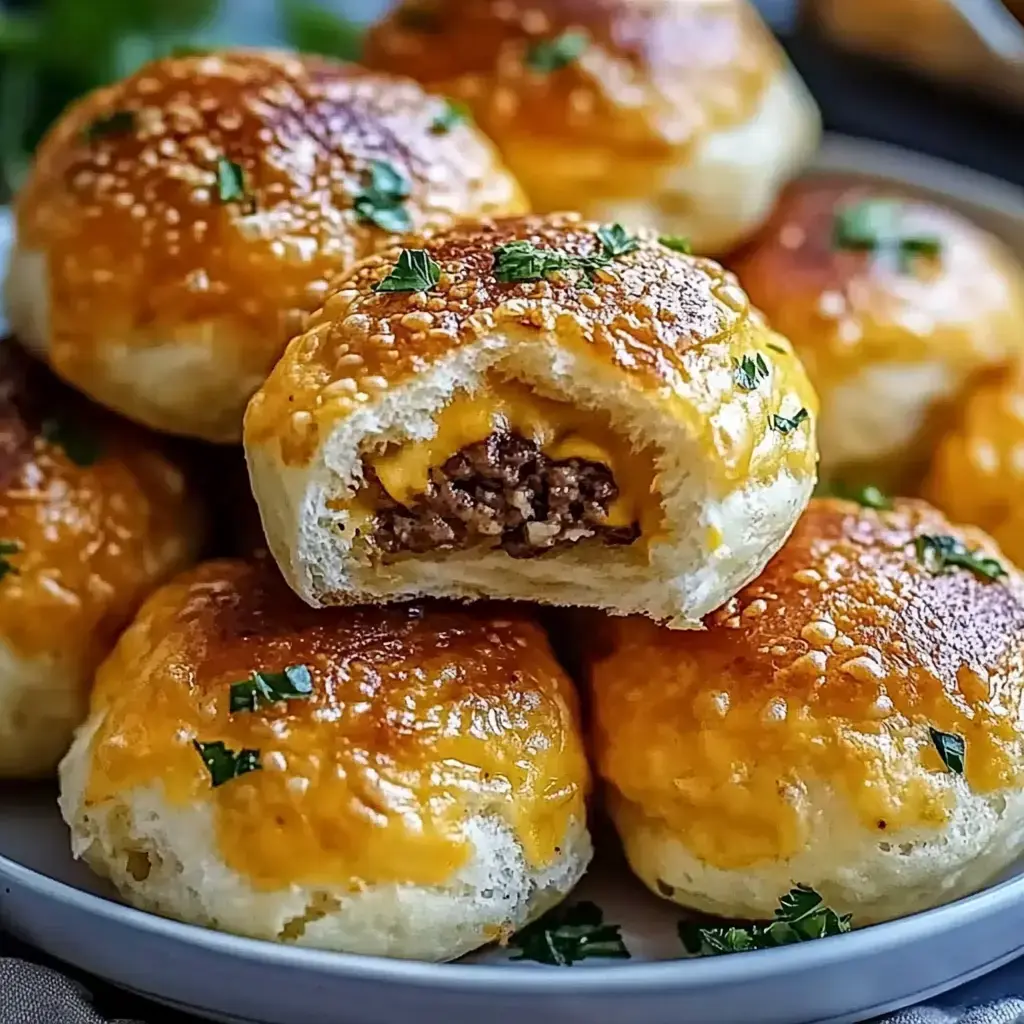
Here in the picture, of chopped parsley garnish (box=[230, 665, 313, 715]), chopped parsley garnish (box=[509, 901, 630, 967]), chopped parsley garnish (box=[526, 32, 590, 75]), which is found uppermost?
chopped parsley garnish (box=[526, 32, 590, 75])

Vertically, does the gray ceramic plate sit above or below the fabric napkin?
above

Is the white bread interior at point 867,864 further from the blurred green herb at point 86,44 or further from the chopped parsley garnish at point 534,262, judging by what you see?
the blurred green herb at point 86,44

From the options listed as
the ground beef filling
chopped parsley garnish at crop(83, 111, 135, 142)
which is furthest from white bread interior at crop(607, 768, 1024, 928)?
chopped parsley garnish at crop(83, 111, 135, 142)

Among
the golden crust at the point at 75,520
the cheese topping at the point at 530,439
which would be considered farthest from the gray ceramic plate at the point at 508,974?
the cheese topping at the point at 530,439

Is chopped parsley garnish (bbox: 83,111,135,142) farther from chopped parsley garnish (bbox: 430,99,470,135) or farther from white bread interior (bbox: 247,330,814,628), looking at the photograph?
white bread interior (bbox: 247,330,814,628)

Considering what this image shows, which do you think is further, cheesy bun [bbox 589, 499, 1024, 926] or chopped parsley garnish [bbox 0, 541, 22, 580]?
chopped parsley garnish [bbox 0, 541, 22, 580]

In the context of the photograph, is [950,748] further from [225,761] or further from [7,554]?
[7,554]

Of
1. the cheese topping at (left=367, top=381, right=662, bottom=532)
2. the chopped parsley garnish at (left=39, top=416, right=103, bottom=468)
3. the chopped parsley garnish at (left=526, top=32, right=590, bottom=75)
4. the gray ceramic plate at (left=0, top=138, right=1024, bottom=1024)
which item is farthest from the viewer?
the chopped parsley garnish at (left=526, top=32, right=590, bottom=75)

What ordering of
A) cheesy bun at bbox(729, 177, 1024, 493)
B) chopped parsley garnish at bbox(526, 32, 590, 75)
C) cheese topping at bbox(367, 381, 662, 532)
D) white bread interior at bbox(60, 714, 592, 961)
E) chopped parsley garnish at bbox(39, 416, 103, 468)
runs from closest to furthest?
white bread interior at bbox(60, 714, 592, 961) → cheese topping at bbox(367, 381, 662, 532) → chopped parsley garnish at bbox(39, 416, 103, 468) → cheesy bun at bbox(729, 177, 1024, 493) → chopped parsley garnish at bbox(526, 32, 590, 75)

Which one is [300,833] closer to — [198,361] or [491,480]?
[491,480]
